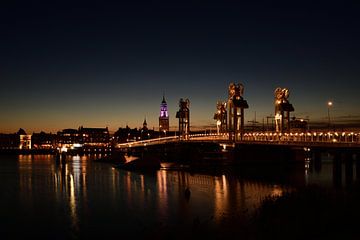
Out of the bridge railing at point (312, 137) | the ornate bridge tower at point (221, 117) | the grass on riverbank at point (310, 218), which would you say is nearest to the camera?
the grass on riverbank at point (310, 218)

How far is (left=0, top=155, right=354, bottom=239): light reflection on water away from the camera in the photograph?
36.4m

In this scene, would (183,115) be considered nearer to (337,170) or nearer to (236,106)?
(236,106)

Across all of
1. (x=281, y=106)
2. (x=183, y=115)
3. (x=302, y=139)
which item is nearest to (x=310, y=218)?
(x=302, y=139)

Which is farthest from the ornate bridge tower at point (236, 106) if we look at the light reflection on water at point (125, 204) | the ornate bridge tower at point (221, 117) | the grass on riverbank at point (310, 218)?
the grass on riverbank at point (310, 218)

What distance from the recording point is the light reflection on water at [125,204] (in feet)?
119

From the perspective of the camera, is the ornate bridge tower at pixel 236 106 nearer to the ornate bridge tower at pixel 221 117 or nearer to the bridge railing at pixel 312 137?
the bridge railing at pixel 312 137

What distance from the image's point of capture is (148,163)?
102 m

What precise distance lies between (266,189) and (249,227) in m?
29.0

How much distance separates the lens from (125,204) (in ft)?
160

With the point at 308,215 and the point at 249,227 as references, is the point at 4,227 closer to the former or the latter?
the point at 249,227

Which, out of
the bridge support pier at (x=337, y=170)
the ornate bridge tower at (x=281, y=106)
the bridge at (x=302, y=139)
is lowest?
the bridge support pier at (x=337, y=170)

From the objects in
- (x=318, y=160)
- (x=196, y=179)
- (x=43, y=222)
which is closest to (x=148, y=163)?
(x=196, y=179)

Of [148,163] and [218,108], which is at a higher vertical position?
[218,108]

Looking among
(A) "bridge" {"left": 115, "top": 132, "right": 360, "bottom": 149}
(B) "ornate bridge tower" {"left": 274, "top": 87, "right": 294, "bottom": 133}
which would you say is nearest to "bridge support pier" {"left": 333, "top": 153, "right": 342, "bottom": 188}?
(A) "bridge" {"left": 115, "top": 132, "right": 360, "bottom": 149}
